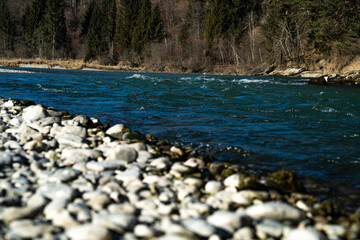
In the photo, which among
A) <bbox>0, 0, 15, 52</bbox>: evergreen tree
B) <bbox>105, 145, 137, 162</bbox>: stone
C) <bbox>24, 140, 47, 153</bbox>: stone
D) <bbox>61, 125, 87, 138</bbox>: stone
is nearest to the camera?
<bbox>105, 145, 137, 162</bbox>: stone

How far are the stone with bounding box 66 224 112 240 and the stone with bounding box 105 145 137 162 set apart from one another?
4.55 feet

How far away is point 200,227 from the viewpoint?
180cm

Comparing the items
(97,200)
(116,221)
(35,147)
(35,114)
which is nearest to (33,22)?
(35,114)

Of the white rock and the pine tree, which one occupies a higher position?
the pine tree

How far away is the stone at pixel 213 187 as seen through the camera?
8.20ft

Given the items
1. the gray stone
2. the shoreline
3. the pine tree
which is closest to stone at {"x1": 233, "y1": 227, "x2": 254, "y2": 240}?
the gray stone

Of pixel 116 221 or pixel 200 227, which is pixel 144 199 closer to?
pixel 116 221

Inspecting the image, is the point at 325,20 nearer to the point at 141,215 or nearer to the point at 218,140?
the point at 218,140

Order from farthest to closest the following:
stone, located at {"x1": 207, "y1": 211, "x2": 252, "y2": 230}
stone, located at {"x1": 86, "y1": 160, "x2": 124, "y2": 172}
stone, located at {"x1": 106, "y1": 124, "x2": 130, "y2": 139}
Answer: stone, located at {"x1": 106, "y1": 124, "x2": 130, "y2": 139}
stone, located at {"x1": 86, "y1": 160, "x2": 124, "y2": 172}
stone, located at {"x1": 207, "y1": 211, "x2": 252, "y2": 230}

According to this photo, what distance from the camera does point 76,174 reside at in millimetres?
2574

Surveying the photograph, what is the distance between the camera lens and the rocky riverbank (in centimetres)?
177

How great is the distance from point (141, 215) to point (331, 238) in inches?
49.6

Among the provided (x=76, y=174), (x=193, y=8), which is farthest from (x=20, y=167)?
(x=193, y=8)

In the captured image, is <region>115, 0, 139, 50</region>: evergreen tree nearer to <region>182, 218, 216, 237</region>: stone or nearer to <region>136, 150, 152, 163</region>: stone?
<region>136, 150, 152, 163</region>: stone
